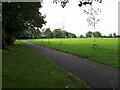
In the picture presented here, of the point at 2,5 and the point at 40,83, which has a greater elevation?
the point at 2,5

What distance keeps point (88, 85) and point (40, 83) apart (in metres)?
2.03

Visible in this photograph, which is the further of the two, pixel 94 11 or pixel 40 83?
pixel 94 11

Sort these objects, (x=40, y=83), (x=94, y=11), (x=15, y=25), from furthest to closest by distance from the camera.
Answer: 1. (x=94, y=11)
2. (x=15, y=25)
3. (x=40, y=83)

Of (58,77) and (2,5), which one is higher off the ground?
(2,5)

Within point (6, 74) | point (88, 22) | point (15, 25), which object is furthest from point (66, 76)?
point (88, 22)

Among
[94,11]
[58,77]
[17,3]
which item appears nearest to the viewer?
[58,77]

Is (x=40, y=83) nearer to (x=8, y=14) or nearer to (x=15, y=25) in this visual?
(x=8, y=14)

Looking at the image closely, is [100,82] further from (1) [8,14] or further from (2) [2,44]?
(2) [2,44]

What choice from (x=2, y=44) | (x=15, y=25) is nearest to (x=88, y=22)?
(x=15, y=25)

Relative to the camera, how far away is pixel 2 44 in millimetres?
33156

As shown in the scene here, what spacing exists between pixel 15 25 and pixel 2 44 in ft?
23.2

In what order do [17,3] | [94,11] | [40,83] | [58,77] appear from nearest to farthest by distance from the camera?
[40,83] → [58,77] → [17,3] → [94,11]

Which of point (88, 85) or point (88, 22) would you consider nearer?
point (88, 85)

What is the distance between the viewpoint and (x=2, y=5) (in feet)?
95.0
